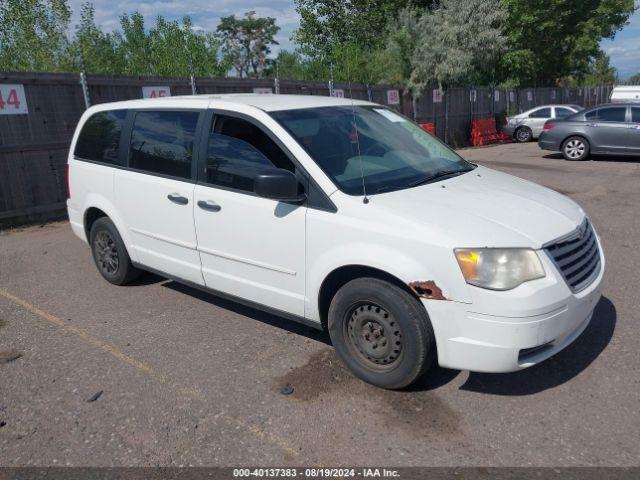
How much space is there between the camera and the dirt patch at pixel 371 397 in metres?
3.17

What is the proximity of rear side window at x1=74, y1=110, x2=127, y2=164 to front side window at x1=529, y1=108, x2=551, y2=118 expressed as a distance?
18798 millimetres

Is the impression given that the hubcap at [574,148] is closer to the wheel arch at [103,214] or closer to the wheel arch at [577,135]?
the wheel arch at [577,135]

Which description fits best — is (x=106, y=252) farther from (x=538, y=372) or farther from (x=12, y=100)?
(x=12, y=100)

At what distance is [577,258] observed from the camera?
3.41 m

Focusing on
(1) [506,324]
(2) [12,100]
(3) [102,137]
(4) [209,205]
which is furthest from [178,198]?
(2) [12,100]

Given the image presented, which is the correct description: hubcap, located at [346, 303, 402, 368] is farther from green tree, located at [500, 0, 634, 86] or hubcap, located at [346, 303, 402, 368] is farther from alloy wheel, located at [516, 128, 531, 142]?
green tree, located at [500, 0, 634, 86]

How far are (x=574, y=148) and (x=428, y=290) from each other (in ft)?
43.3

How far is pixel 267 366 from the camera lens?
12.8 feet

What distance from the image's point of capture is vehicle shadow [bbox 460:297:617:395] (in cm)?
351

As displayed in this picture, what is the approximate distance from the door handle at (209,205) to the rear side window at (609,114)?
510 inches

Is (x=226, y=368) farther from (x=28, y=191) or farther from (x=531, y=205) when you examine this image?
(x=28, y=191)

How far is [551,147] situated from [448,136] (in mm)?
6140

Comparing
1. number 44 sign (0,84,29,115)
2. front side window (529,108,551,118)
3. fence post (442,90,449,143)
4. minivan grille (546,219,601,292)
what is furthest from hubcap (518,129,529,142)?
minivan grille (546,219,601,292)

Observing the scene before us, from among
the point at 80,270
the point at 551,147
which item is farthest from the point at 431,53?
the point at 80,270
